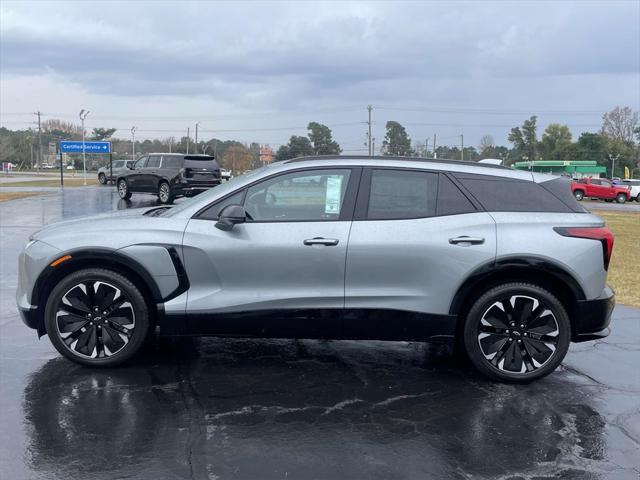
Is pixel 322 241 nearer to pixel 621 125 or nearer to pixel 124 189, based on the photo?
pixel 124 189

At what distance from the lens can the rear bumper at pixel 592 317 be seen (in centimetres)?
480

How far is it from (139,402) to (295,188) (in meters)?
2.00

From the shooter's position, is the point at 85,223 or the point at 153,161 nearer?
the point at 85,223

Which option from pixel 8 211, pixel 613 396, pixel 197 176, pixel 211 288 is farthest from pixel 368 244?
pixel 197 176

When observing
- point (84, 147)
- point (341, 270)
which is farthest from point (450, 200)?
point (84, 147)

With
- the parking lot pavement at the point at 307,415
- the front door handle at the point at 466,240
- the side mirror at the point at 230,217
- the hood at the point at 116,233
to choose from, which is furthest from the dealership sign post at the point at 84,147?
the front door handle at the point at 466,240

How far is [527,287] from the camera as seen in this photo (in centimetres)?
480

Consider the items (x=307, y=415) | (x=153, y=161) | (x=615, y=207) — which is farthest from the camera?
(x=615, y=207)

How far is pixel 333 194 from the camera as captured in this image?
4.93 metres

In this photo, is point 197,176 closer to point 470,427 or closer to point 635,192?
point 470,427

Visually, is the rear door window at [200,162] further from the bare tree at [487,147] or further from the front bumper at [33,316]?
the bare tree at [487,147]

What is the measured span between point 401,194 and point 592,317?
5.83ft

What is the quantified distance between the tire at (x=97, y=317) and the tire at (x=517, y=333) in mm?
2633

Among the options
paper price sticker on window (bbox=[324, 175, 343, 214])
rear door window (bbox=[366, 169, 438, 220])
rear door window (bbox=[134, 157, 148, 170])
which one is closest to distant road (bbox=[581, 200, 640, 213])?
rear door window (bbox=[134, 157, 148, 170])
